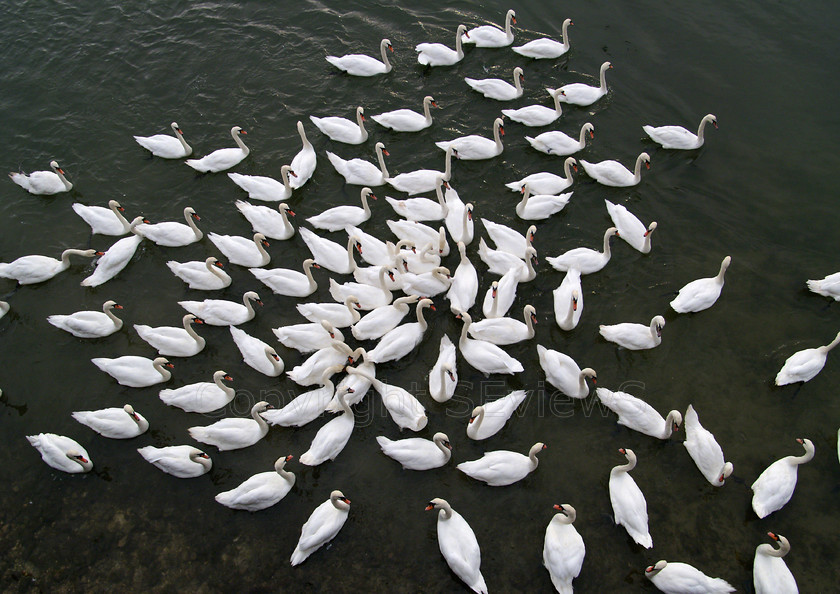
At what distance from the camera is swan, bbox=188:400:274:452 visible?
1009 cm

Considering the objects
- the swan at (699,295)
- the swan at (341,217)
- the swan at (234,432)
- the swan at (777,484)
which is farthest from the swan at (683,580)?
the swan at (341,217)

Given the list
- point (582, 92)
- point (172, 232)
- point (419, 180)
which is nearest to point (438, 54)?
point (582, 92)

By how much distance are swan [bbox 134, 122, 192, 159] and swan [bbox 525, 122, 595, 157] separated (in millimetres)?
8848

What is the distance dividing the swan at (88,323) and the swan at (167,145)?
4.97 m

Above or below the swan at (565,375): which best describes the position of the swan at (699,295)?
above

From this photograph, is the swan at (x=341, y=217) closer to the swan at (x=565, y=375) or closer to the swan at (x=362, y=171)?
the swan at (x=362, y=171)

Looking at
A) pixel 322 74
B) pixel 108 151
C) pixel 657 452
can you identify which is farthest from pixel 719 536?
pixel 108 151

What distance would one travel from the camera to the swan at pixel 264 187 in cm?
1385

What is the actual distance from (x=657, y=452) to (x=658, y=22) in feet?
46.8

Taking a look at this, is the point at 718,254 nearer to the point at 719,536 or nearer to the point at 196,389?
the point at 719,536

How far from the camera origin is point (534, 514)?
9.66 m

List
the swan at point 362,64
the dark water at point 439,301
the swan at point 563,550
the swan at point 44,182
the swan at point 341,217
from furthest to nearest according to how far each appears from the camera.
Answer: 1. the swan at point 362,64
2. the swan at point 44,182
3. the swan at point 341,217
4. the dark water at point 439,301
5. the swan at point 563,550

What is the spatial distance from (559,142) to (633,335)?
18.8ft

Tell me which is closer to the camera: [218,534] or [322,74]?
[218,534]
